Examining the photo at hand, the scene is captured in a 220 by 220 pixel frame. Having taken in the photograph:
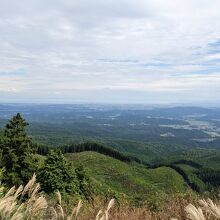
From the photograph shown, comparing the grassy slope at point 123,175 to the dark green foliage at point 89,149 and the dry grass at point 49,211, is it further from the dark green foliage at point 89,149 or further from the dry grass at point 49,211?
the dry grass at point 49,211

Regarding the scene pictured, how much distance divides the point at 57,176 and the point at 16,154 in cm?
413

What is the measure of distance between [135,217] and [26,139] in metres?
30.5

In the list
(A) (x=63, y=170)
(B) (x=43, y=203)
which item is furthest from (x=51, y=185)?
(B) (x=43, y=203)

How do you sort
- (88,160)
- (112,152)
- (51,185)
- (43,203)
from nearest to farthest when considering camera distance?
(43,203), (51,185), (88,160), (112,152)

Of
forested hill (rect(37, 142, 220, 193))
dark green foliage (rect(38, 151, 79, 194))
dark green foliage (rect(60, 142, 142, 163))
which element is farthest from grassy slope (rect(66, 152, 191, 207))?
dark green foliage (rect(38, 151, 79, 194))

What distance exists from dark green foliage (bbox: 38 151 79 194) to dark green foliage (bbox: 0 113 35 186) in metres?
1.36

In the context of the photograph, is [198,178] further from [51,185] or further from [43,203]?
[43,203]

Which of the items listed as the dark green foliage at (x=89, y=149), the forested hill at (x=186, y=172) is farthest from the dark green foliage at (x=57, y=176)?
the dark green foliage at (x=89, y=149)

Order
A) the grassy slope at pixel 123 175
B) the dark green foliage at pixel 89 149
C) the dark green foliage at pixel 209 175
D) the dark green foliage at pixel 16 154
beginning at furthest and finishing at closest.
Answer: the dark green foliage at pixel 209 175 < the dark green foliage at pixel 89 149 < the grassy slope at pixel 123 175 < the dark green foliage at pixel 16 154

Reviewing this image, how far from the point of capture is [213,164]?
580ft

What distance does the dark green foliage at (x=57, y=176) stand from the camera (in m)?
36.5

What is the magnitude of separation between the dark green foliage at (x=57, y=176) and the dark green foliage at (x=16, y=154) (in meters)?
1.36

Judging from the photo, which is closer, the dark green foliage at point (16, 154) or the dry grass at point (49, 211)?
the dry grass at point (49, 211)

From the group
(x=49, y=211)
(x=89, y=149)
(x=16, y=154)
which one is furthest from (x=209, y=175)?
(x=49, y=211)
